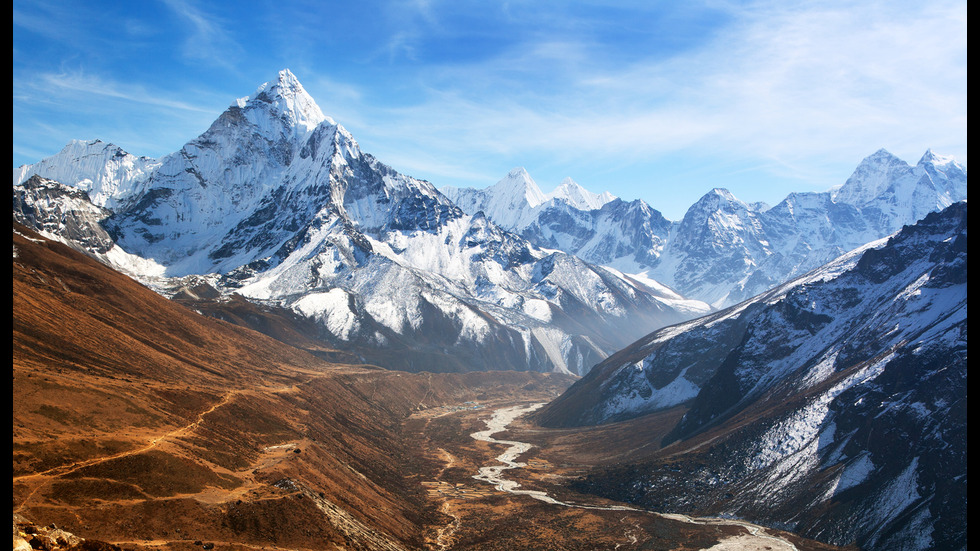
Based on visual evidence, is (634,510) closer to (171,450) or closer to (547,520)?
(547,520)

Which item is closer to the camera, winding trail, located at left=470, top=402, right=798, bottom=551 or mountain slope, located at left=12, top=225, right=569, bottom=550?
mountain slope, located at left=12, top=225, right=569, bottom=550

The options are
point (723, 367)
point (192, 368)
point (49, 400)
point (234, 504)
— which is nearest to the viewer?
point (234, 504)

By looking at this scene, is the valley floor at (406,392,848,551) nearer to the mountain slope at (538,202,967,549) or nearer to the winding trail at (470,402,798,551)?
the winding trail at (470,402,798,551)

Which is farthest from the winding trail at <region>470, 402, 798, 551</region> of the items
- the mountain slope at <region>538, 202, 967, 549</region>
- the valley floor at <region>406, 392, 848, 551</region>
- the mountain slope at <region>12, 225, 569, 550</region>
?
the mountain slope at <region>12, 225, 569, 550</region>

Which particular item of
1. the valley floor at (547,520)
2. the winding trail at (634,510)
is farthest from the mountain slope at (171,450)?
the winding trail at (634,510)

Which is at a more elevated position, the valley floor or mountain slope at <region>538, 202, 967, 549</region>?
mountain slope at <region>538, 202, 967, 549</region>

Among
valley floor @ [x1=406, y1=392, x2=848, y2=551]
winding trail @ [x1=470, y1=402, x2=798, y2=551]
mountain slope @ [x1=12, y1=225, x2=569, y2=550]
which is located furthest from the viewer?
valley floor @ [x1=406, y1=392, x2=848, y2=551]
